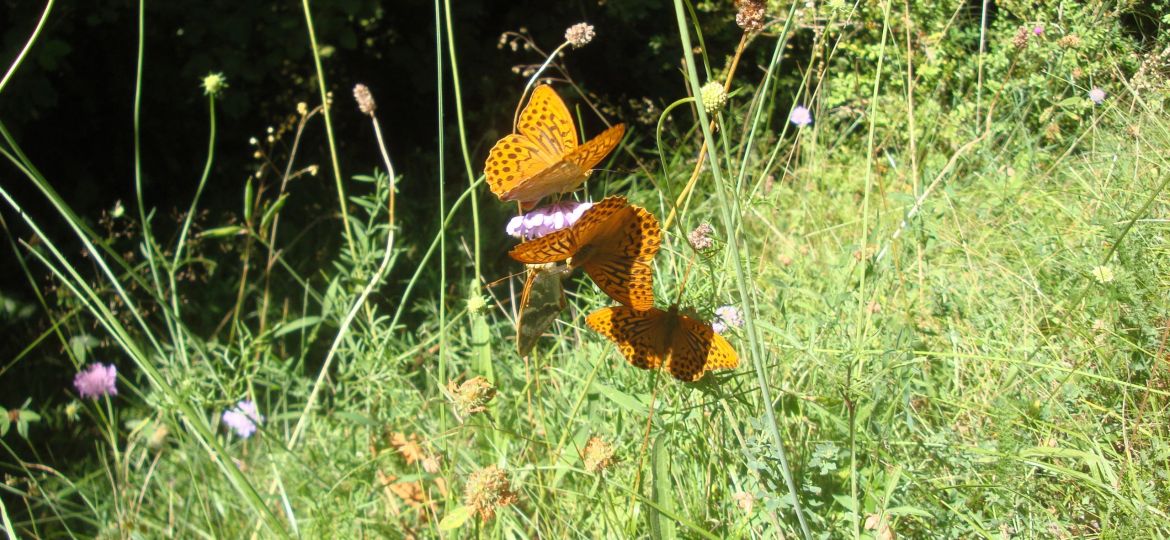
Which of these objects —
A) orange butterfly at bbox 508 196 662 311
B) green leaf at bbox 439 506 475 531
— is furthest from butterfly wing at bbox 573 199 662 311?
green leaf at bbox 439 506 475 531

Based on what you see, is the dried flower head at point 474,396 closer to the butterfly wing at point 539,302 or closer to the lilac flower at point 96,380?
the butterfly wing at point 539,302

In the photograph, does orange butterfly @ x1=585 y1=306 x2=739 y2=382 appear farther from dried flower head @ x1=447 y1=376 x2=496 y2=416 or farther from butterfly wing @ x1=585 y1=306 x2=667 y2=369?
dried flower head @ x1=447 y1=376 x2=496 y2=416

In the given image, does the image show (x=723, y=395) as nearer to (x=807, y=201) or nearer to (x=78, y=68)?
(x=807, y=201)

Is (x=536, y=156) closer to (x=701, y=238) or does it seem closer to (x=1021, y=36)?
(x=701, y=238)

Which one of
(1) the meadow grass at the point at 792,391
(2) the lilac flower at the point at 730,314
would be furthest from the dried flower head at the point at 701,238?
(2) the lilac flower at the point at 730,314

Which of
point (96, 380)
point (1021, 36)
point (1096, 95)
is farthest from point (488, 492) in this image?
point (1021, 36)

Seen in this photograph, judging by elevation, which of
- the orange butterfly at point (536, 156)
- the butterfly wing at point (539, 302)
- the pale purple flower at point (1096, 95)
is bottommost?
the pale purple flower at point (1096, 95)

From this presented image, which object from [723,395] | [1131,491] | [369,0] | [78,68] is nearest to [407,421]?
[723,395]
